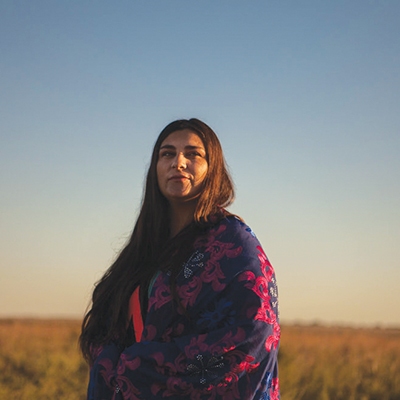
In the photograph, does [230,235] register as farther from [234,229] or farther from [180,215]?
[180,215]

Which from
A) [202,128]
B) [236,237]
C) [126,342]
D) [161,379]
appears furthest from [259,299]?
[202,128]

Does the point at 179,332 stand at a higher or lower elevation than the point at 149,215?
lower

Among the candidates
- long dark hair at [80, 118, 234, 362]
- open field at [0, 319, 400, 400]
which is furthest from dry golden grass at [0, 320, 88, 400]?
long dark hair at [80, 118, 234, 362]

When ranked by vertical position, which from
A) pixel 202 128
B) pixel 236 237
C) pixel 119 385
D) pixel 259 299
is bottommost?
pixel 119 385

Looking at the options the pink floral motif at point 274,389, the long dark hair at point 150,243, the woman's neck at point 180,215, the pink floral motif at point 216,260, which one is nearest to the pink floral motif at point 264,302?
the pink floral motif at point 216,260

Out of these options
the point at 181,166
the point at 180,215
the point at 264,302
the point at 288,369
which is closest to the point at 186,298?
the point at 264,302

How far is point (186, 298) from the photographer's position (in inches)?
130

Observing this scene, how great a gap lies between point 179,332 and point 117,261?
2.71 ft

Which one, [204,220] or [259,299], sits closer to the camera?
[259,299]

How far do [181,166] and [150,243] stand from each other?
51cm

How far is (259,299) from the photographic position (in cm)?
315

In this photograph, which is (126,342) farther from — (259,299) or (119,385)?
(259,299)

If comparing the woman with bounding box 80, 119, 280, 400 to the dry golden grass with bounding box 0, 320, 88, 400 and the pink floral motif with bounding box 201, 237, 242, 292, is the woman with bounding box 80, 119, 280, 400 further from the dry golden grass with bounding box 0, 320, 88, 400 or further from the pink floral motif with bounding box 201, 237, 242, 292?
the dry golden grass with bounding box 0, 320, 88, 400

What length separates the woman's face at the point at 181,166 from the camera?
143 inches
